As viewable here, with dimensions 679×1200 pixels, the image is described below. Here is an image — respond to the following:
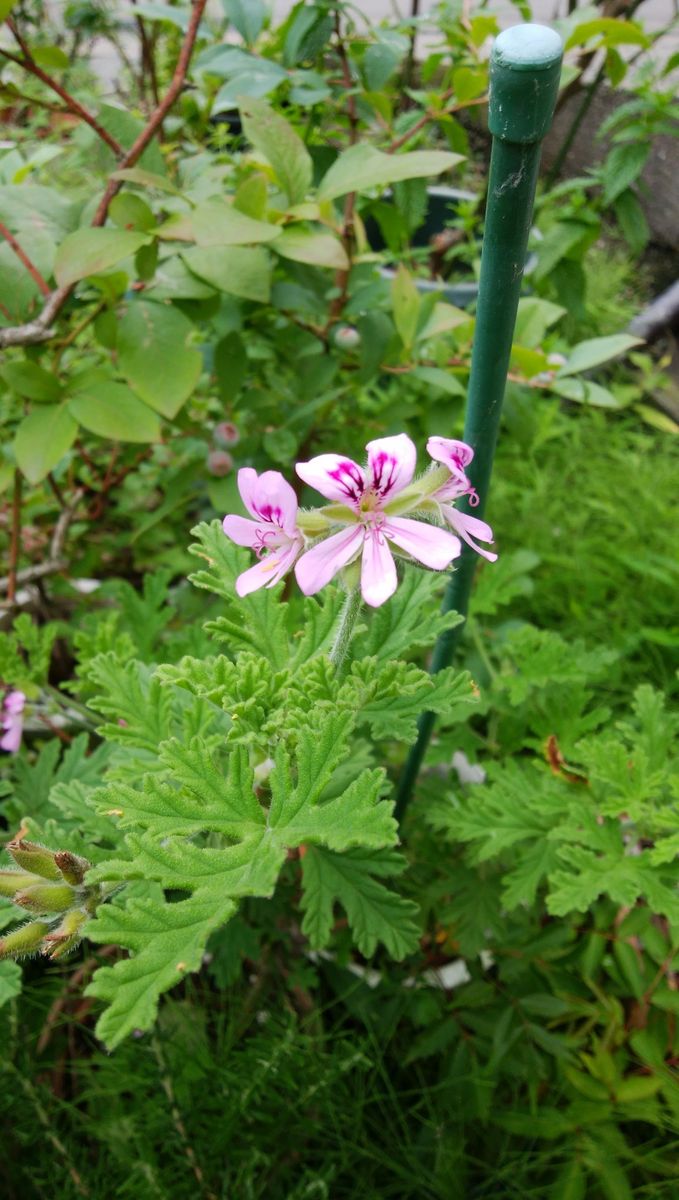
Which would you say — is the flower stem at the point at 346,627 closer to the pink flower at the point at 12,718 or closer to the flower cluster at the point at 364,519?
the flower cluster at the point at 364,519

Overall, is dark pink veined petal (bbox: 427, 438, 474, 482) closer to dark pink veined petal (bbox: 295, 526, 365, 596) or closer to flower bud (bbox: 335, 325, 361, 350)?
dark pink veined petal (bbox: 295, 526, 365, 596)

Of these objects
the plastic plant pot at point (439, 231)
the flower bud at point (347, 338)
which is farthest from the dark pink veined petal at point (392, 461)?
the plastic plant pot at point (439, 231)

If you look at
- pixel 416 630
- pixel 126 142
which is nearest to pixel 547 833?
pixel 416 630

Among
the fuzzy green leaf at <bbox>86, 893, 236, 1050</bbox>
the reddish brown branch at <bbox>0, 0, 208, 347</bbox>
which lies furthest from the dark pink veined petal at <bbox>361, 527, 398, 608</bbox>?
the reddish brown branch at <bbox>0, 0, 208, 347</bbox>

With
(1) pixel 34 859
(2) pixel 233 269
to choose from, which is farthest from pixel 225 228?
(1) pixel 34 859

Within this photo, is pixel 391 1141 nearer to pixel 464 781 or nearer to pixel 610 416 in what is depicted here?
pixel 464 781

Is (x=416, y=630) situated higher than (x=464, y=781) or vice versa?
(x=416, y=630)

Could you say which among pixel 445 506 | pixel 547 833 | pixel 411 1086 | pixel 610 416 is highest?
pixel 445 506

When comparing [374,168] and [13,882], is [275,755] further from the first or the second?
[374,168]
